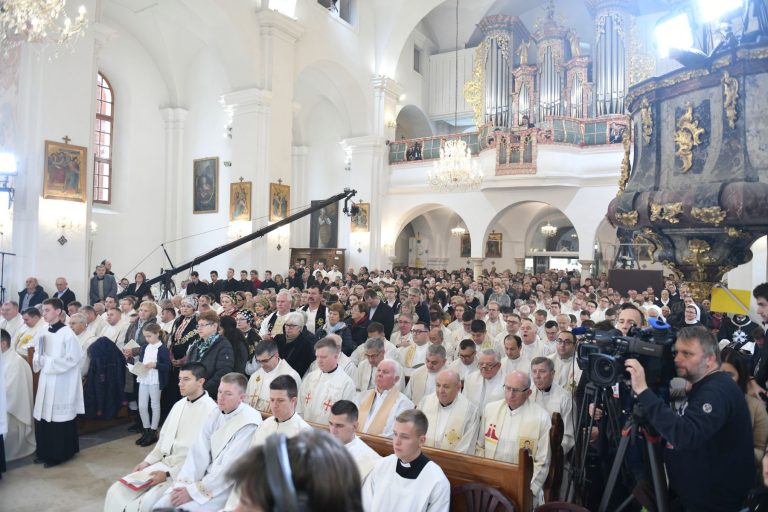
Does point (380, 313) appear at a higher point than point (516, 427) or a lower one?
higher

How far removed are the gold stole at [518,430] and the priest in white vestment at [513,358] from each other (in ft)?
4.32

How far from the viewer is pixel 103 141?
1786 cm

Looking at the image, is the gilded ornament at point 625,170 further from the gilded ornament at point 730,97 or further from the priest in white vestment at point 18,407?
the priest in white vestment at point 18,407

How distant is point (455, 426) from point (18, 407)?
4786 mm

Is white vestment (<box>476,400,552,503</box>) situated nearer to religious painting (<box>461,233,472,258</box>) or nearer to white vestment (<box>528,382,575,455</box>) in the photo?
white vestment (<box>528,382,575,455</box>)

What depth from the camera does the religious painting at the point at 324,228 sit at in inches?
898

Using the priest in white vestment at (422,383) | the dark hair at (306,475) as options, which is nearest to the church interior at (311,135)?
the priest in white vestment at (422,383)

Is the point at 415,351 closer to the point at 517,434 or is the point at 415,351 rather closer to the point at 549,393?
the point at 549,393

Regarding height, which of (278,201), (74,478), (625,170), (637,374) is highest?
(278,201)

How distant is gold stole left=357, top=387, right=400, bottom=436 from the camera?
194 inches

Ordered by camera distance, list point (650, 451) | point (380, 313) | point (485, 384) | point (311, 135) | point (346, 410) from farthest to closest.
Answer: point (311, 135) < point (380, 313) < point (485, 384) < point (346, 410) < point (650, 451)

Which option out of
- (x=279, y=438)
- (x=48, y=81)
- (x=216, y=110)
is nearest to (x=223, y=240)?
(x=216, y=110)

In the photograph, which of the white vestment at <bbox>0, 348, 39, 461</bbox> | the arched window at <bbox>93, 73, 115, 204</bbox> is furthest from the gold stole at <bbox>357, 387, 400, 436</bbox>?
the arched window at <bbox>93, 73, 115, 204</bbox>

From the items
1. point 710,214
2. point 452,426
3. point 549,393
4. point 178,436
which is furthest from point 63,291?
point 710,214
